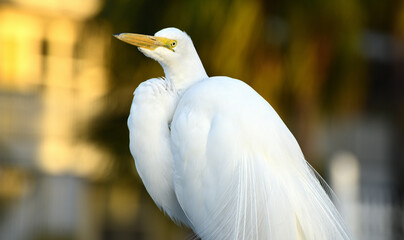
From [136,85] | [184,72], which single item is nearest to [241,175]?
[184,72]

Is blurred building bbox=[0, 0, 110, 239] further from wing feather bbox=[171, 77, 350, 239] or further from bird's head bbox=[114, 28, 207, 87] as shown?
wing feather bbox=[171, 77, 350, 239]

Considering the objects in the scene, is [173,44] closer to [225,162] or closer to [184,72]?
[184,72]

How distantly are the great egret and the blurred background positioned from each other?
9.13 feet

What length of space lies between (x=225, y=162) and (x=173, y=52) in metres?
0.47

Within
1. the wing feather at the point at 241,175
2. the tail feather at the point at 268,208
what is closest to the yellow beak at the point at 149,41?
the wing feather at the point at 241,175

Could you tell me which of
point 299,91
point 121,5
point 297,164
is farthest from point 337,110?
Result: point 297,164

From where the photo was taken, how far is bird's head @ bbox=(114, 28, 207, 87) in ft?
7.78

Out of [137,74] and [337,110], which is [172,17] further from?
[337,110]

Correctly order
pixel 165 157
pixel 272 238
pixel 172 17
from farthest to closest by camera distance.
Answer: pixel 172 17 → pixel 165 157 → pixel 272 238

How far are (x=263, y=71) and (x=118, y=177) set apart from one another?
157 cm

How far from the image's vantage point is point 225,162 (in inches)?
87.0

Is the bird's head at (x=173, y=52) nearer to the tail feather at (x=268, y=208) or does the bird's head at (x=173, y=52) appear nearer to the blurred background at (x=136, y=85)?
the tail feather at (x=268, y=208)

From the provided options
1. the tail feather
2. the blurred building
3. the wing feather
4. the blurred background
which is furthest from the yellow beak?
the blurred building

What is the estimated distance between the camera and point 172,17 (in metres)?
5.31
